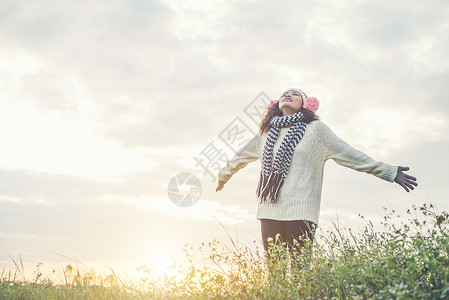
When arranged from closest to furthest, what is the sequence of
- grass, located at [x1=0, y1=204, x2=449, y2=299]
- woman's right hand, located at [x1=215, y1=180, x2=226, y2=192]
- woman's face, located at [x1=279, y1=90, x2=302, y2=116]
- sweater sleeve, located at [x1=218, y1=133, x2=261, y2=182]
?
grass, located at [x1=0, y1=204, x2=449, y2=299]
woman's face, located at [x1=279, y1=90, x2=302, y2=116]
sweater sleeve, located at [x1=218, y1=133, x2=261, y2=182]
woman's right hand, located at [x1=215, y1=180, x2=226, y2=192]

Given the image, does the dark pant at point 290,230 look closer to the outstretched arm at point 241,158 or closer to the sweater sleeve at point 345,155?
the sweater sleeve at point 345,155

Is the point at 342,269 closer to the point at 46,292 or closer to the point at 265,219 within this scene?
the point at 265,219

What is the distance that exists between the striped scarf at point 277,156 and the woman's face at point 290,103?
0.12 metres

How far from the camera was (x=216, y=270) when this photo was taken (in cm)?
464

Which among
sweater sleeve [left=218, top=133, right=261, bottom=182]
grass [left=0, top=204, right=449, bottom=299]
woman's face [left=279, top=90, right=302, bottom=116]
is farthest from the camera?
sweater sleeve [left=218, top=133, right=261, bottom=182]

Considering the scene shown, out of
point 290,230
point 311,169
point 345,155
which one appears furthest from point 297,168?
point 290,230

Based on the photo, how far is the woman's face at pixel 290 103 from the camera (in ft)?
18.7

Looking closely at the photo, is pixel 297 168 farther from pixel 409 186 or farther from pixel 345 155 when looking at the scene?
pixel 409 186

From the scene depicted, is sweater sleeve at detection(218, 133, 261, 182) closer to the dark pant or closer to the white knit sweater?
the white knit sweater

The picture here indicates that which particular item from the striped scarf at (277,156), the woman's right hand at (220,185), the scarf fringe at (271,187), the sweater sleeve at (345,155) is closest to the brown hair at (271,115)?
the striped scarf at (277,156)

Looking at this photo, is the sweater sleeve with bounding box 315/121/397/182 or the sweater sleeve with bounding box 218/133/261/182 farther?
the sweater sleeve with bounding box 218/133/261/182

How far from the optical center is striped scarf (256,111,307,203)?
534cm

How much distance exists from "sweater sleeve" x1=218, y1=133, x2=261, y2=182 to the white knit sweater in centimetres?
49

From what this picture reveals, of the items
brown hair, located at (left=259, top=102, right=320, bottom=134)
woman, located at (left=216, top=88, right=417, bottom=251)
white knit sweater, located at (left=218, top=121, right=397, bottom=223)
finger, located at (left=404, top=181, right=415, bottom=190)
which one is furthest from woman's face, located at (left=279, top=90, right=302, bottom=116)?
finger, located at (left=404, top=181, right=415, bottom=190)
